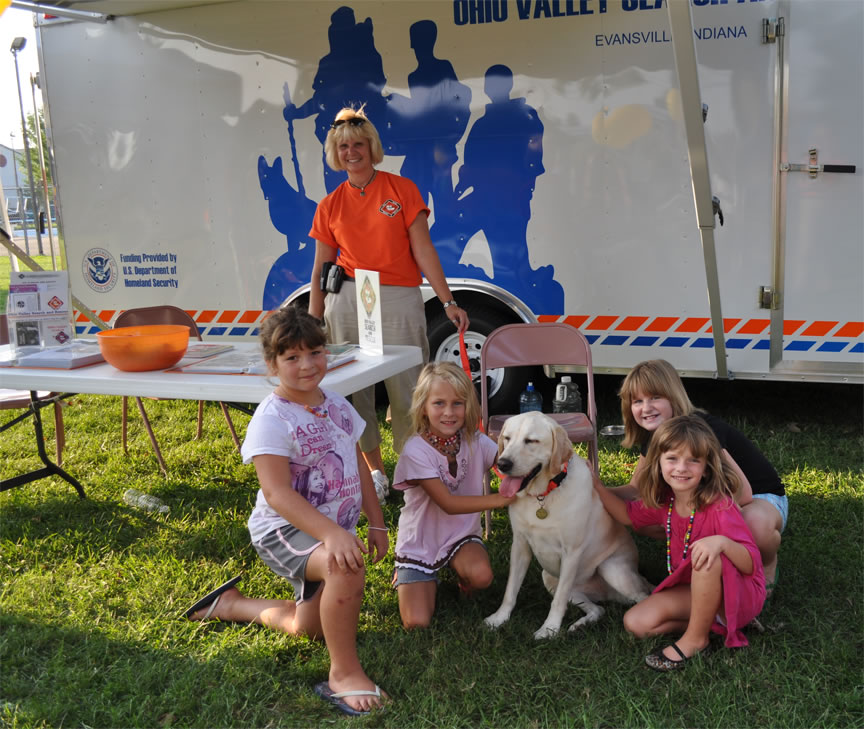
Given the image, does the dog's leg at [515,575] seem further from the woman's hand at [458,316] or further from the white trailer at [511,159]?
the white trailer at [511,159]

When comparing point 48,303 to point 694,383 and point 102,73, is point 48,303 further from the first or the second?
point 694,383

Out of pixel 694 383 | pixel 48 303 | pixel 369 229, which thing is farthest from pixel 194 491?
pixel 694 383

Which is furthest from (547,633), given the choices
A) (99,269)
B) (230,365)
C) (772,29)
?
(99,269)

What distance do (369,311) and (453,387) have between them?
0.58 m

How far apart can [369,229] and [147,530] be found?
1.74 meters

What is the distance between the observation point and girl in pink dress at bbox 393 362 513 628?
9.29ft

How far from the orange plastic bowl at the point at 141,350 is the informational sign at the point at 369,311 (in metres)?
0.70

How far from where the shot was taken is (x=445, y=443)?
9.63 ft

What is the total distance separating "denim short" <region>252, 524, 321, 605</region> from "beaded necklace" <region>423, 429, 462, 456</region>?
0.62 meters

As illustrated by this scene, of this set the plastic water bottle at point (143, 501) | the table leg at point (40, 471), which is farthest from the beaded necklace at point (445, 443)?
the table leg at point (40, 471)

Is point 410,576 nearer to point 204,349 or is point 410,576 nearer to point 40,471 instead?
point 204,349

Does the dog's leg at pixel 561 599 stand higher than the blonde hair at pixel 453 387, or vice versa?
the blonde hair at pixel 453 387

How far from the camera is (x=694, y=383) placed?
5855 millimetres

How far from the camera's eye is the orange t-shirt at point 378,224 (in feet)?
12.2
